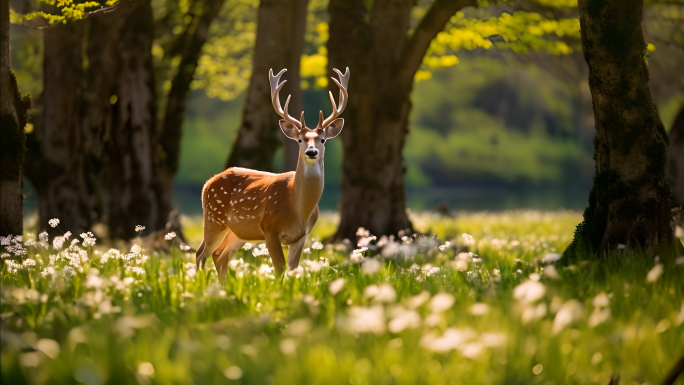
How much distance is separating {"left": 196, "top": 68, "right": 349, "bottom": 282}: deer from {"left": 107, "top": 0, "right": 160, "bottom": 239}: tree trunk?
5612 mm

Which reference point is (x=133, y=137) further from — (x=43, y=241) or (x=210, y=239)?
(x=43, y=241)

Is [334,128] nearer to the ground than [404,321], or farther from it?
farther from it

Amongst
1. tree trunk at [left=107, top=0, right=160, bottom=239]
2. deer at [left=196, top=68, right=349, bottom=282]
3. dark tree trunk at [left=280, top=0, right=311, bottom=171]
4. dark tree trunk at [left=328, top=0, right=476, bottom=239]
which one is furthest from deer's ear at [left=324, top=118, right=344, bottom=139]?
tree trunk at [left=107, top=0, right=160, bottom=239]

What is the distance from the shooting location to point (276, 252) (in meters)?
7.83

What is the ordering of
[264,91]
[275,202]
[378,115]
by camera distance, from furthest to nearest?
[264,91] < [378,115] < [275,202]

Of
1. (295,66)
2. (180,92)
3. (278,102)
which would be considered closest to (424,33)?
(295,66)

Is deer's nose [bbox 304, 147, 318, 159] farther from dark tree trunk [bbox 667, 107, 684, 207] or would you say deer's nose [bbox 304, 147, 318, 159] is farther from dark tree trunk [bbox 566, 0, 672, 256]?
dark tree trunk [bbox 667, 107, 684, 207]

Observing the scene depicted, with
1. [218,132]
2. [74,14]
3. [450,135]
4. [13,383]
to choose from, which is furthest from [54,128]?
[450,135]

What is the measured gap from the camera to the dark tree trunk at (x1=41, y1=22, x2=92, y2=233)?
14383mm

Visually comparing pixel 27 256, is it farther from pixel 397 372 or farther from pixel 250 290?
pixel 397 372

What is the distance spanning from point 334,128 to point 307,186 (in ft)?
2.20

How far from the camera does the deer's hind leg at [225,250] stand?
8750 millimetres

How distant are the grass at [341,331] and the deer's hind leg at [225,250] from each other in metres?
2.04

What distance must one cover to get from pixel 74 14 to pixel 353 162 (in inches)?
233
